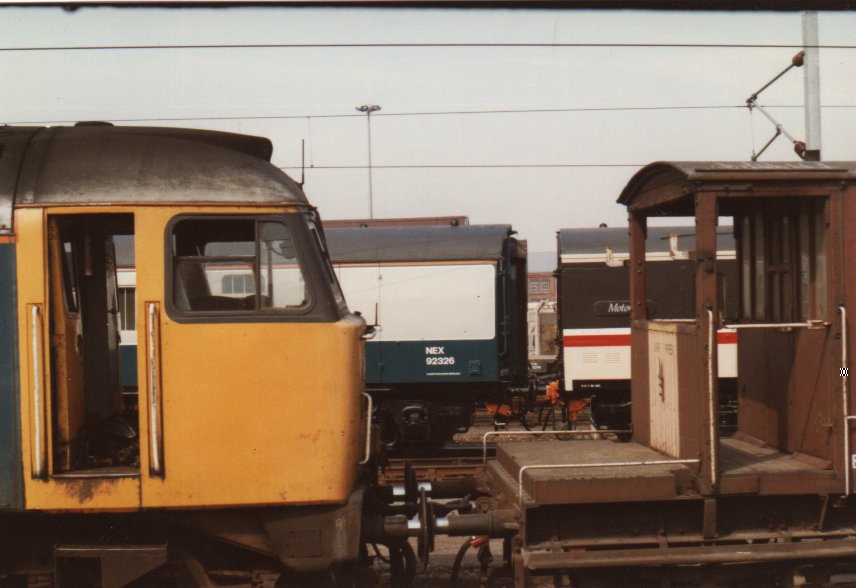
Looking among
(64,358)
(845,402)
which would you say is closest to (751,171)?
(845,402)

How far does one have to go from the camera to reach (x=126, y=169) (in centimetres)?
530

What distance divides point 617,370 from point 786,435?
25.8 feet

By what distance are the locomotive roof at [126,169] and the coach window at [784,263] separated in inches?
134

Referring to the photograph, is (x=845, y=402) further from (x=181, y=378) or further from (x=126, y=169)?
(x=126, y=169)

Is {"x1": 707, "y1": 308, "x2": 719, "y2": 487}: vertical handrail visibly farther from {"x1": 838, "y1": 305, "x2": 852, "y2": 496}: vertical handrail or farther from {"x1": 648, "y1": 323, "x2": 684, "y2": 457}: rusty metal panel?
{"x1": 838, "y1": 305, "x2": 852, "y2": 496}: vertical handrail

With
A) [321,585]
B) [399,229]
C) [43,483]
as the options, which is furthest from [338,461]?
[399,229]

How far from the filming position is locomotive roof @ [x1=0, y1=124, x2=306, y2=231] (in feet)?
17.0

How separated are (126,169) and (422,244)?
879 cm

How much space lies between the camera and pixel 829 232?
5.55 m

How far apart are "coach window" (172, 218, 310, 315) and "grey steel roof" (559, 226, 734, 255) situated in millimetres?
9280

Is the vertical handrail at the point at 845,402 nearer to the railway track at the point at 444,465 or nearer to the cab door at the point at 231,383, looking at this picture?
the cab door at the point at 231,383

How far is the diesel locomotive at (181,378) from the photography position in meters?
5.11

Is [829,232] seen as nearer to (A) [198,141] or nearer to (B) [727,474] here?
(B) [727,474]

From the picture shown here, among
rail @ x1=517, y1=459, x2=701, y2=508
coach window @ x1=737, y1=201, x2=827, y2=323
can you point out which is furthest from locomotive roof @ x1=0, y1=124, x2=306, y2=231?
coach window @ x1=737, y1=201, x2=827, y2=323
